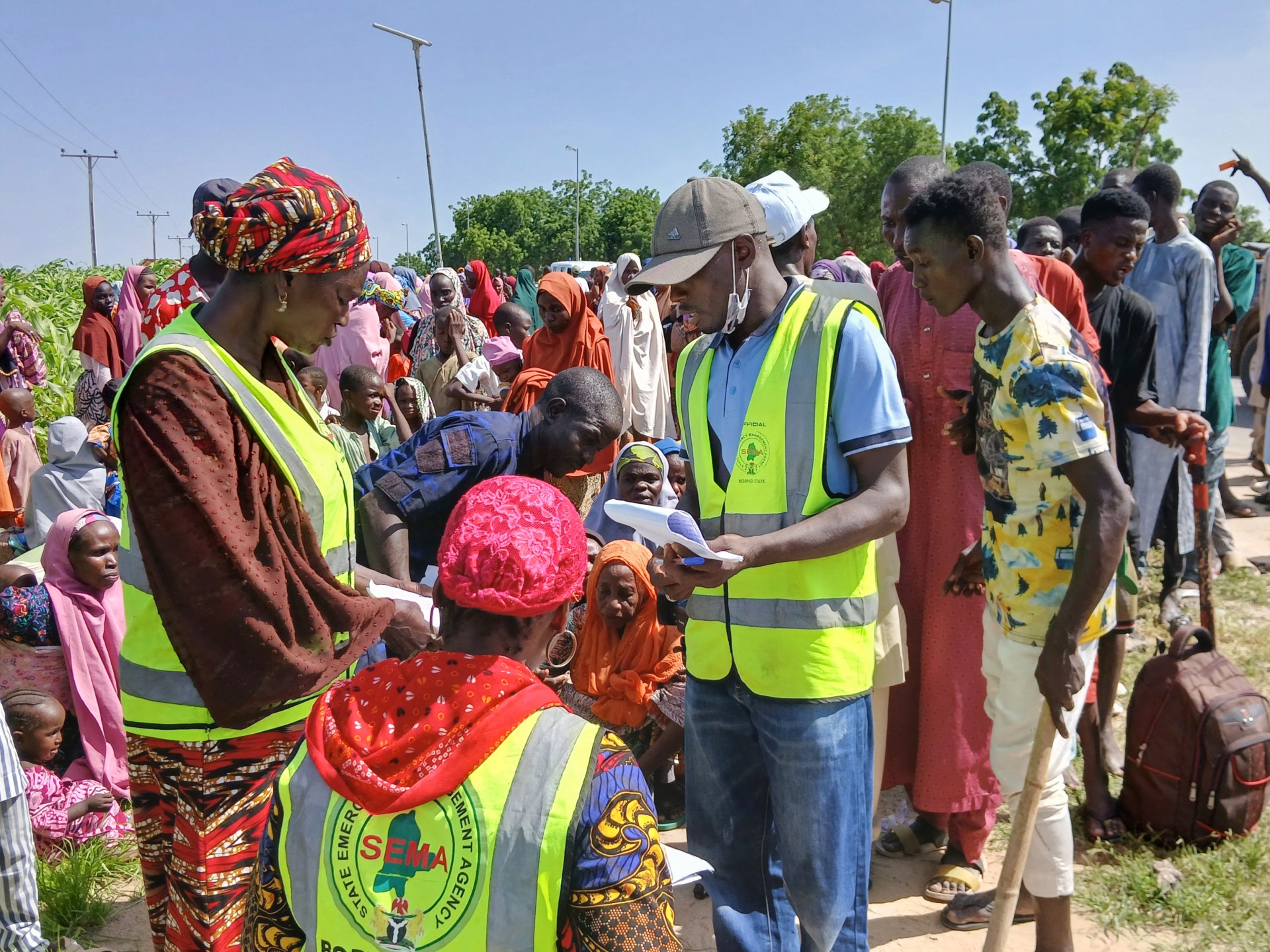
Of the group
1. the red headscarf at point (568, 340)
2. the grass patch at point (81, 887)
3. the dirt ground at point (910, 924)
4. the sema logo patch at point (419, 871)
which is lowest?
the dirt ground at point (910, 924)

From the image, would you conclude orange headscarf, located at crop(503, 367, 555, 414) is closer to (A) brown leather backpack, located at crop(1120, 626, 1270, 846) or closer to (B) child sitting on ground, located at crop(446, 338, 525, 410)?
(B) child sitting on ground, located at crop(446, 338, 525, 410)

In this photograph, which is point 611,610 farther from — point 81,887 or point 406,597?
point 81,887

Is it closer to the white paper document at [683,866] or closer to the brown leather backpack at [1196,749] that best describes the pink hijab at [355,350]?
the brown leather backpack at [1196,749]

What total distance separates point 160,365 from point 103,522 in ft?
9.16

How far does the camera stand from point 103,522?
423 cm

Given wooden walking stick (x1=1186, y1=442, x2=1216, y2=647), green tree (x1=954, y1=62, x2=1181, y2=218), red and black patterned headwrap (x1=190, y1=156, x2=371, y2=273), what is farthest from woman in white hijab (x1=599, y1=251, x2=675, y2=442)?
green tree (x1=954, y1=62, x2=1181, y2=218)

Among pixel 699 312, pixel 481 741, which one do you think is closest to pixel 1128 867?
pixel 699 312

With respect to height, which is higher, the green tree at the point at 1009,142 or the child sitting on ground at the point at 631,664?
the green tree at the point at 1009,142

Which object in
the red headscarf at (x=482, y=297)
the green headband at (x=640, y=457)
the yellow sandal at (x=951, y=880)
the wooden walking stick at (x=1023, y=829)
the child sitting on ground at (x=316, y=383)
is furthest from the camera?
the red headscarf at (x=482, y=297)

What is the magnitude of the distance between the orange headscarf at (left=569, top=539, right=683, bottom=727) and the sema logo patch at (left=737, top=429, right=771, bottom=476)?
7.18 feet

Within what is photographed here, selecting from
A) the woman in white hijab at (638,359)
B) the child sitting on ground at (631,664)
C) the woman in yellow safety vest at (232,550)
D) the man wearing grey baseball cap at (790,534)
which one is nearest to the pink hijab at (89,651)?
the child sitting on ground at (631,664)

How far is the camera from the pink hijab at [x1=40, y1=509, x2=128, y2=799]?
13.7ft

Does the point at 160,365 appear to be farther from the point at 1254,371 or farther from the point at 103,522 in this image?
the point at 1254,371

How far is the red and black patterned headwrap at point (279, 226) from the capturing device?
192 cm
